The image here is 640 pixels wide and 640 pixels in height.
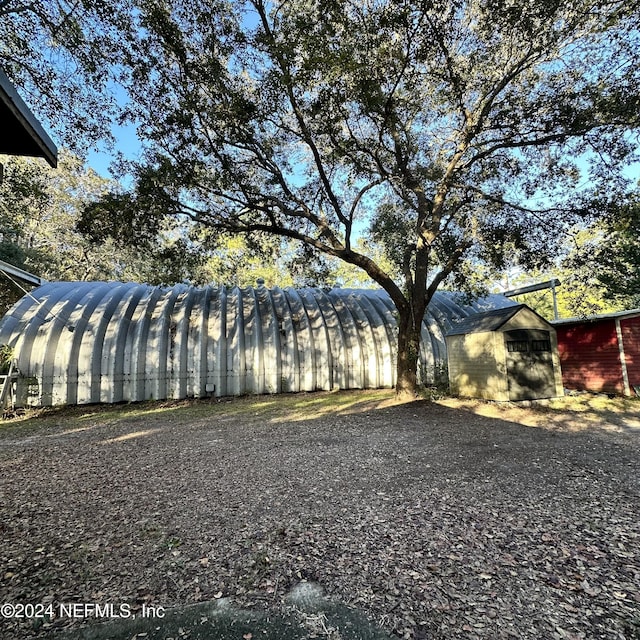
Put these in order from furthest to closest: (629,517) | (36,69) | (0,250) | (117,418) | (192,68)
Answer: (0,250), (117,418), (192,68), (36,69), (629,517)

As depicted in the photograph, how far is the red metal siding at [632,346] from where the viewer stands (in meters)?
11.7

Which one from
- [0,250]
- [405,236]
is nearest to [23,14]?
[405,236]

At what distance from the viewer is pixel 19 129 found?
2.83 meters

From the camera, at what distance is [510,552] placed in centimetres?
283

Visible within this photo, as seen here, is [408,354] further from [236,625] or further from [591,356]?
[236,625]

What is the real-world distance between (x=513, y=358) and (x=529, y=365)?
21.8 inches

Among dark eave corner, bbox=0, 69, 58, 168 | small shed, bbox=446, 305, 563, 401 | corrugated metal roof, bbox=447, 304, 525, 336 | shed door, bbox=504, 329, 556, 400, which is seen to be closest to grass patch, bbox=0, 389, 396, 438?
small shed, bbox=446, 305, 563, 401

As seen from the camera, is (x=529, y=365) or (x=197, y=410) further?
(x=197, y=410)

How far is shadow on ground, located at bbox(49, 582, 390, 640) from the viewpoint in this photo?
204 cm

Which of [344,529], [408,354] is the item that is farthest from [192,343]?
[344,529]

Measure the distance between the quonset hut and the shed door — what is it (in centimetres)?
370

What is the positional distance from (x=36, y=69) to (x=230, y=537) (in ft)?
31.8

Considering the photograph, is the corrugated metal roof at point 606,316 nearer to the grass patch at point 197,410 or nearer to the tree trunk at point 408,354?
the tree trunk at point 408,354

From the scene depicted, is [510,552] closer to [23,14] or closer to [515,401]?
[515,401]
